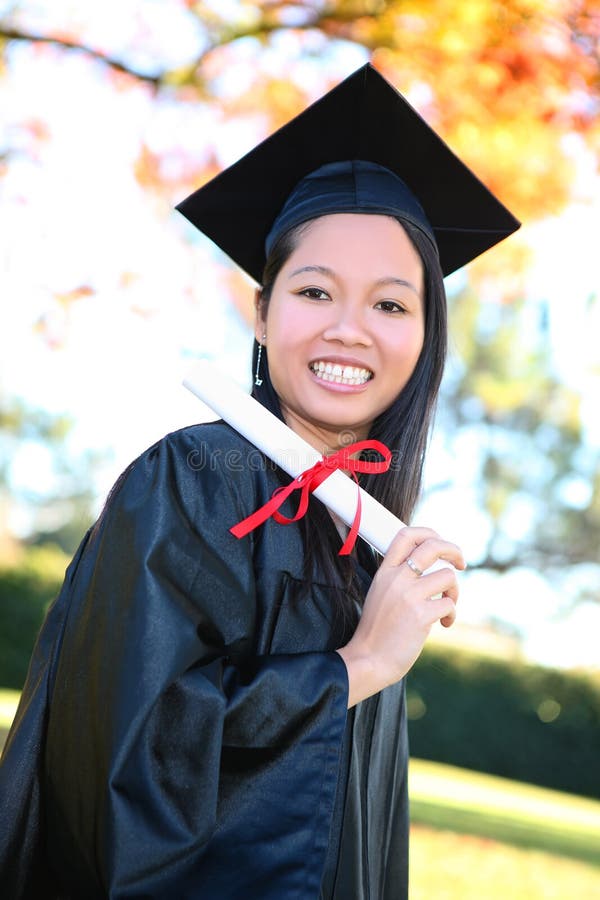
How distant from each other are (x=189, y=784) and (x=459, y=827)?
9.50 metres

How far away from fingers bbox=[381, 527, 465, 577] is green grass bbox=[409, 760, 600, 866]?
348 inches

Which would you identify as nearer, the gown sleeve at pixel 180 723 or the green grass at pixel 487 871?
the gown sleeve at pixel 180 723

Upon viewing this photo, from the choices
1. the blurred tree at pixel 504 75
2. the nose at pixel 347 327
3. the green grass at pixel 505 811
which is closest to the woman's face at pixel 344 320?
the nose at pixel 347 327

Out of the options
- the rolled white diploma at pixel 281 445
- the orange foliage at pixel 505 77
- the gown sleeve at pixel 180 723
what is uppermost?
the orange foliage at pixel 505 77

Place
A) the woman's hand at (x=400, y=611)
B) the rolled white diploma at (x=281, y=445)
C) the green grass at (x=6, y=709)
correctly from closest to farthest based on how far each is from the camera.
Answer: the woman's hand at (x=400, y=611)
the rolled white diploma at (x=281, y=445)
the green grass at (x=6, y=709)

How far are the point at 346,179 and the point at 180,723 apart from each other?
143 centimetres

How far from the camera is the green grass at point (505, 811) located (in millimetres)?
10742

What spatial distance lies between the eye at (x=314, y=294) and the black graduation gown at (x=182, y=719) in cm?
46

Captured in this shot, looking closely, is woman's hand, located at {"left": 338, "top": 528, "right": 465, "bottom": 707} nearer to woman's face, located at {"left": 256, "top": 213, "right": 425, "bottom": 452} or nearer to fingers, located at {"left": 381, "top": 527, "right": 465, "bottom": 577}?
fingers, located at {"left": 381, "top": 527, "right": 465, "bottom": 577}

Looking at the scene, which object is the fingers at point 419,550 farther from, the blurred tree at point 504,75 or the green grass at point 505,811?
the green grass at point 505,811

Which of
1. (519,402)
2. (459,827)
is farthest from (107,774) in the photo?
(519,402)

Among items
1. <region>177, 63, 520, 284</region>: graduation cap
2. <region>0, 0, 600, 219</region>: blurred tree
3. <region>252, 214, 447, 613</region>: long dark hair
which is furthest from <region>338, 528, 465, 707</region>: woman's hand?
<region>0, 0, 600, 219</region>: blurred tree

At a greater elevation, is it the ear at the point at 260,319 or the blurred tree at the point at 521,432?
the blurred tree at the point at 521,432

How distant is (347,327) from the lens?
239 cm
